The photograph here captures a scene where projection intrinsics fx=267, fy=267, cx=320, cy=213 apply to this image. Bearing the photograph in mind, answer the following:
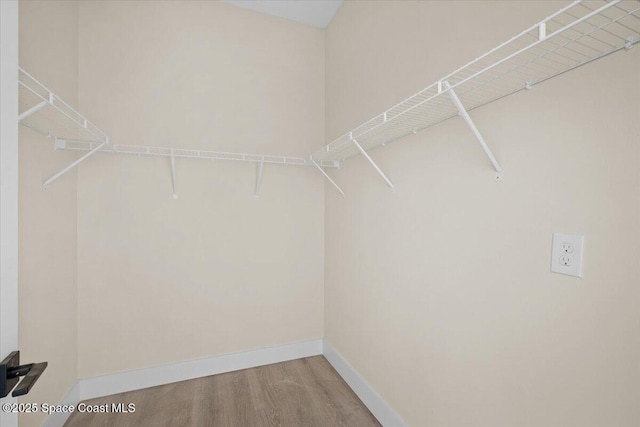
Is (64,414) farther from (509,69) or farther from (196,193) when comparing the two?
(509,69)

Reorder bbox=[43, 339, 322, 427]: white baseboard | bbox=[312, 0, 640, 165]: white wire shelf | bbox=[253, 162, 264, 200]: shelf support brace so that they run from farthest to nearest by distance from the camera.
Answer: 1. bbox=[253, 162, 264, 200]: shelf support brace
2. bbox=[43, 339, 322, 427]: white baseboard
3. bbox=[312, 0, 640, 165]: white wire shelf

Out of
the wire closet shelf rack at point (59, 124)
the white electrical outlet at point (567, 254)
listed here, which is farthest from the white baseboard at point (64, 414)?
the white electrical outlet at point (567, 254)

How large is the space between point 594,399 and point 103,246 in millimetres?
2529

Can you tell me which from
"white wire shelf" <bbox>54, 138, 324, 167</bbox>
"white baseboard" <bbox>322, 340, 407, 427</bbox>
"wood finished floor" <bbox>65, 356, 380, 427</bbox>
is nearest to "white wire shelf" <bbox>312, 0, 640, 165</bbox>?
"white wire shelf" <bbox>54, 138, 324, 167</bbox>

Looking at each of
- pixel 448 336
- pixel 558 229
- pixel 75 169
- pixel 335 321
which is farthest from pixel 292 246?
pixel 558 229

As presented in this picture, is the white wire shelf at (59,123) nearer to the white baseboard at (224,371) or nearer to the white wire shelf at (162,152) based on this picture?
the white wire shelf at (162,152)

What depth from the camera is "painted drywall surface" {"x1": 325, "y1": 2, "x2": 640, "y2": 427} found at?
697 millimetres

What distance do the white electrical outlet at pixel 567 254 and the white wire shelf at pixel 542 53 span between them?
0.99 feet

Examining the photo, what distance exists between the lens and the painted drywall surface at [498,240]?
2.29 ft

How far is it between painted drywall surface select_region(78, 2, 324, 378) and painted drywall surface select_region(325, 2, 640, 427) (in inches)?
30.3

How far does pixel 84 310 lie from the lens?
5.94 feet

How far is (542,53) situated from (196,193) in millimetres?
2074

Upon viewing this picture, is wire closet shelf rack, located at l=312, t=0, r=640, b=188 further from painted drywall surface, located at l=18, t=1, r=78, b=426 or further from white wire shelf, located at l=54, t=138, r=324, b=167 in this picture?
painted drywall surface, located at l=18, t=1, r=78, b=426

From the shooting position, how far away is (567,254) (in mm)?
785
